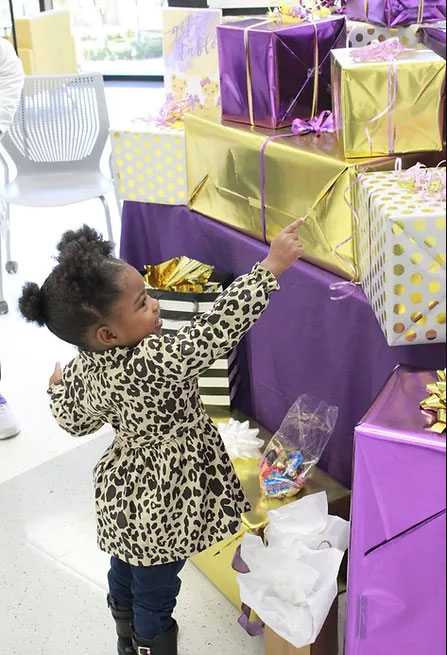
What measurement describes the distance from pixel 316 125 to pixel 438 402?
77cm

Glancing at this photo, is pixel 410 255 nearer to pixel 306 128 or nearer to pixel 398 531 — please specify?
pixel 398 531

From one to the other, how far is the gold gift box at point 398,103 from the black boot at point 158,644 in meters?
0.94

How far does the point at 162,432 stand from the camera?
1330mm

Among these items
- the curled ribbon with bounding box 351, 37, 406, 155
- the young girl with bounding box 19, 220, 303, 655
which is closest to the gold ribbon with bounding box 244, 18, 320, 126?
the curled ribbon with bounding box 351, 37, 406, 155

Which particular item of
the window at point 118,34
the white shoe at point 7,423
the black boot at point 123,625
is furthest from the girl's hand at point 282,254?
the window at point 118,34

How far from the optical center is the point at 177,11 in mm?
2109

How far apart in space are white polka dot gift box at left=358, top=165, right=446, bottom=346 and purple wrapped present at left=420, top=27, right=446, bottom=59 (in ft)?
1.09

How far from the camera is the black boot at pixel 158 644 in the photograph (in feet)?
4.78

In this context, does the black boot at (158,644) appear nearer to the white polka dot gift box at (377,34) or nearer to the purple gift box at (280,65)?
the purple gift box at (280,65)

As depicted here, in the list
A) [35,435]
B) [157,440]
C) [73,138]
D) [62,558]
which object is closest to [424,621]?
[157,440]

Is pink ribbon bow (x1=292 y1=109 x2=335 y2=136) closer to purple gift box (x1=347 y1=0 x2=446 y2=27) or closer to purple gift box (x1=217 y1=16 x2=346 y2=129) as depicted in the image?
purple gift box (x1=217 y1=16 x2=346 y2=129)

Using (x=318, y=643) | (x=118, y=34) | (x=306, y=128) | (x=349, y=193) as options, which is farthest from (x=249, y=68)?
(x=118, y=34)

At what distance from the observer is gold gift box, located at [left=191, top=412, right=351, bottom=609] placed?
1607 millimetres

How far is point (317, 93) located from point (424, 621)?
1093mm
